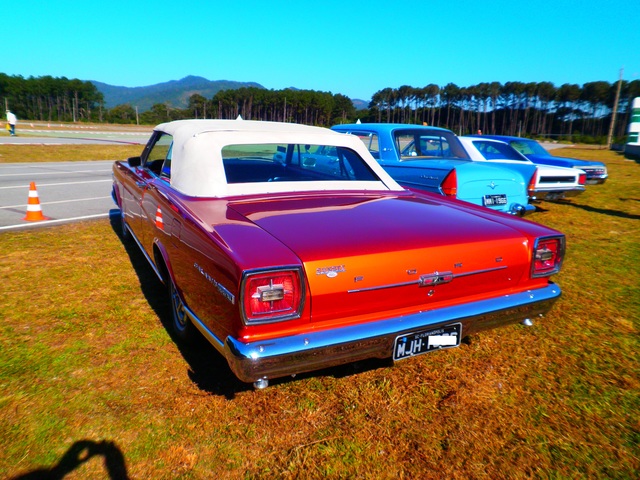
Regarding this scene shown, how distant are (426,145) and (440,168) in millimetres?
1262

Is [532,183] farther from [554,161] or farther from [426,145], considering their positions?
[554,161]

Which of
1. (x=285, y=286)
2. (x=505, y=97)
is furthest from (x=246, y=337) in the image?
(x=505, y=97)

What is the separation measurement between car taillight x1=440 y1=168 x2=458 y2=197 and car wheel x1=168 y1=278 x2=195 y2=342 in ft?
11.8

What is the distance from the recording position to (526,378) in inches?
116

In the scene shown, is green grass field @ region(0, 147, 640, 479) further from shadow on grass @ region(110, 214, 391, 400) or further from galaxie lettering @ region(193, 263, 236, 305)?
galaxie lettering @ region(193, 263, 236, 305)

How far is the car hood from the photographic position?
2158mm

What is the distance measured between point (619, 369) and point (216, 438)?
266cm

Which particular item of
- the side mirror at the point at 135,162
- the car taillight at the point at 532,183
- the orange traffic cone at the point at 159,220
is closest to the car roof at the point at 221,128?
the orange traffic cone at the point at 159,220

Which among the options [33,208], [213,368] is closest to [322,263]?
[213,368]

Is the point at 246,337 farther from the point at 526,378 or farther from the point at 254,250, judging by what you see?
the point at 526,378

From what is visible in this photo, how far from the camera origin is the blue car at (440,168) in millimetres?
5625

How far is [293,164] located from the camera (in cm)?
403

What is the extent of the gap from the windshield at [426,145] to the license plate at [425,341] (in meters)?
4.35

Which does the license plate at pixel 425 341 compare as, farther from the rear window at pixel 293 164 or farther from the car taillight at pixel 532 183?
the car taillight at pixel 532 183
